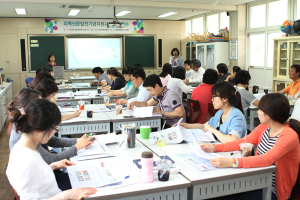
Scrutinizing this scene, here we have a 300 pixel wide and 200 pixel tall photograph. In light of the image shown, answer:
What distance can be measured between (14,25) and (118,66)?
13.5 ft

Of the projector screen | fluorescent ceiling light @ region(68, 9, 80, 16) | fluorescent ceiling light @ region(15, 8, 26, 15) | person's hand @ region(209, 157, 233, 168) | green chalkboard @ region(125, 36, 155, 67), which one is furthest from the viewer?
green chalkboard @ region(125, 36, 155, 67)

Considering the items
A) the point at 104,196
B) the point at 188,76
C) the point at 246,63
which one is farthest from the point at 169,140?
the point at 246,63

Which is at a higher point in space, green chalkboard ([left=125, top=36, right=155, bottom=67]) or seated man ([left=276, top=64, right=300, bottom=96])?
green chalkboard ([left=125, top=36, right=155, bottom=67])

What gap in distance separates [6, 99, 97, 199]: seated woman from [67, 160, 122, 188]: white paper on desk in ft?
0.33

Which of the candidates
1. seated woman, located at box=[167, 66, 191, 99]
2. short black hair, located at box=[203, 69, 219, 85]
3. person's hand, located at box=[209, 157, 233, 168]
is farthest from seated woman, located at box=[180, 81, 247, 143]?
seated woman, located at box=[167, 66, 191, 99]

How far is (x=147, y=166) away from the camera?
62.2 inches

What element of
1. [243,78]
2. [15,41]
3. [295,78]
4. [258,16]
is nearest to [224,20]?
[258,16]

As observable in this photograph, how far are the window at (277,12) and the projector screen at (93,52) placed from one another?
5.94 meters

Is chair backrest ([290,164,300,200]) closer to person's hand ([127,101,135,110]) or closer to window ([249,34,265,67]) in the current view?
person's hand ([127,101,135,110])

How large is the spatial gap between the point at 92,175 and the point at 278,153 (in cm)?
117

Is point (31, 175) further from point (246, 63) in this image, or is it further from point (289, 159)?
point (246, 63)

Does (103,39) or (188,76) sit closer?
(188,76)

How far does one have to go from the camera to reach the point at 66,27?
1068 centimetres

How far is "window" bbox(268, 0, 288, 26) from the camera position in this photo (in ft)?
23.0
